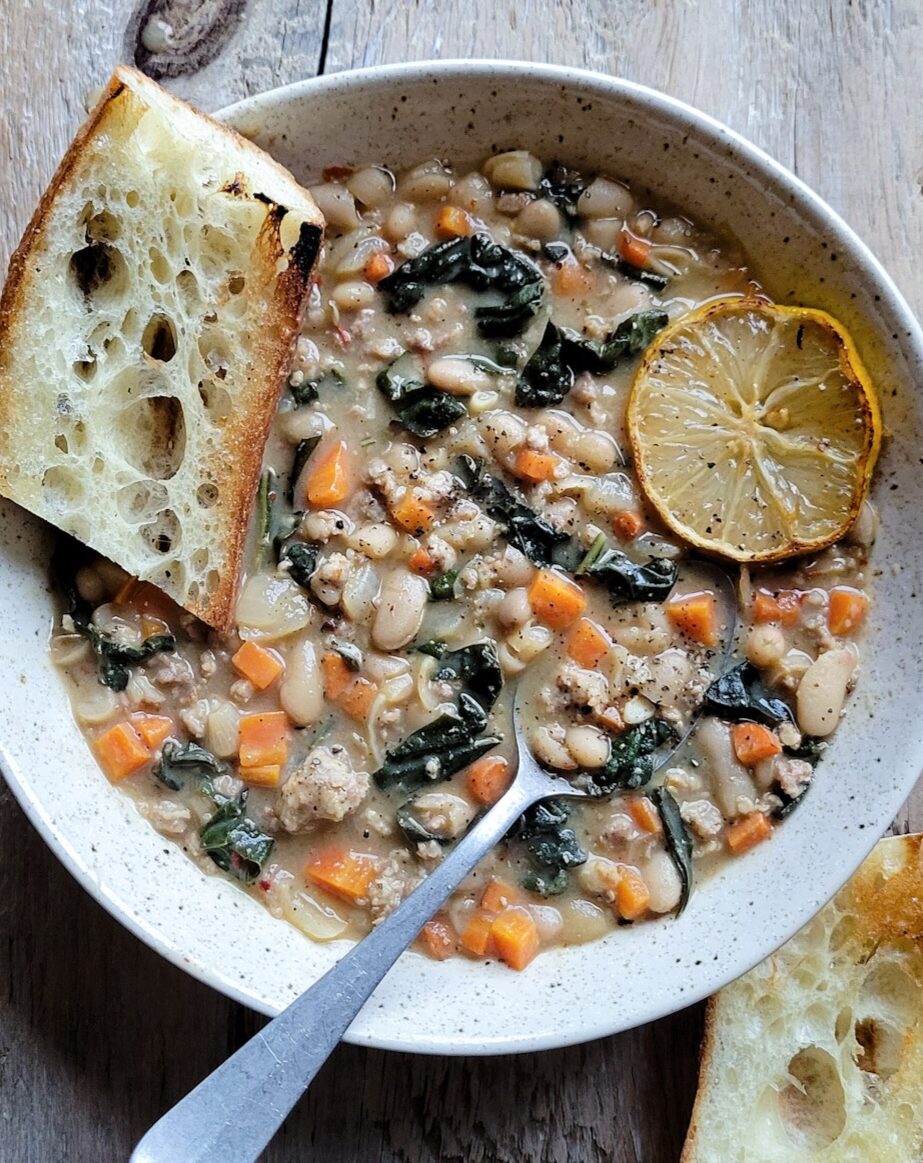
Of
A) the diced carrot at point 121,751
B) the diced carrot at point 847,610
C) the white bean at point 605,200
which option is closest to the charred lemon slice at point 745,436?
the diced carrot at point 847,610

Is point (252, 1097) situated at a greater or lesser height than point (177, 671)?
lesser

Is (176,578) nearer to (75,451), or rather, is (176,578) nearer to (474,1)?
(75,451)

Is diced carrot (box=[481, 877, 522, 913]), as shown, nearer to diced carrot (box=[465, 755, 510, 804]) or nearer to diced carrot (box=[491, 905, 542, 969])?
diced carrot (box=[491, 905, 542, 969])

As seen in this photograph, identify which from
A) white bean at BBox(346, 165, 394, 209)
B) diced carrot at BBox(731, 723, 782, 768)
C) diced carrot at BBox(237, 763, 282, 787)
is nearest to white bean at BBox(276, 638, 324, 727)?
diced carrot at BBox(237, 763, 282, 787)

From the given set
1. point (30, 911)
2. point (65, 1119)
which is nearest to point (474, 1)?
point (30, 911)

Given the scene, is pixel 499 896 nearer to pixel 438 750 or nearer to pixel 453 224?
pixel 438 750

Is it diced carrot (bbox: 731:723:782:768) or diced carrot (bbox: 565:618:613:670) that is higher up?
diced carrot (bbox: 565:618:613:670)
